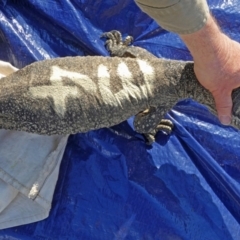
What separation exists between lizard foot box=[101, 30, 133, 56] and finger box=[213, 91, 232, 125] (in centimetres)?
A: 82

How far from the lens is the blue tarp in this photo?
8.80 feet

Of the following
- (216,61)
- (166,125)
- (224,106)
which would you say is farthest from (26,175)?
(216,61)

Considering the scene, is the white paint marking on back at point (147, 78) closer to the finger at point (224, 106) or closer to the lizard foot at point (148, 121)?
the lizard foot at point (148, 121)

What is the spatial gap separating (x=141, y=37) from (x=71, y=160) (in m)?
0.91

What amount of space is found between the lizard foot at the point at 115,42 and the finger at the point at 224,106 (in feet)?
2.70

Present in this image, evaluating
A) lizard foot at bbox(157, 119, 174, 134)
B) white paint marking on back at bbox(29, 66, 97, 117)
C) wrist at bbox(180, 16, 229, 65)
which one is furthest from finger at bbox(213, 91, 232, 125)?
white paint marking on back at bbox(29, 66, 97, 117)

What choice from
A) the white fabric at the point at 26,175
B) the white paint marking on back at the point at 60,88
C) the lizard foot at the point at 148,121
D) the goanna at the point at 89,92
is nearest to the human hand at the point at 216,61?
the goanna at the point at 89,92

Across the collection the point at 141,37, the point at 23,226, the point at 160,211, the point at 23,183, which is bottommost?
the point at 160,211

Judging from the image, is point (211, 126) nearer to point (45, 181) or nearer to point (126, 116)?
point (126, 116)

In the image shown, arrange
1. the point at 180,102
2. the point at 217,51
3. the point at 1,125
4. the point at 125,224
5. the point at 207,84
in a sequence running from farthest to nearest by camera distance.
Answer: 1. the point at 180,102
2. the point at 125,224
3. the point at 1,125
4. the point at 207,84
5. the point at 217,51

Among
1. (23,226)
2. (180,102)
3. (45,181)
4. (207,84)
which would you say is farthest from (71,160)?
(207,84)

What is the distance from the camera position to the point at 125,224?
8.83 feet

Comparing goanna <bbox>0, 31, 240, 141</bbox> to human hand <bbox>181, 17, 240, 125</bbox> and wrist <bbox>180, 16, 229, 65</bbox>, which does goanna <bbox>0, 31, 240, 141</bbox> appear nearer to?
human hand <bbox>181, 17, 240, 125</bbox>

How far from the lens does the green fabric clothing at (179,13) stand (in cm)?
172
